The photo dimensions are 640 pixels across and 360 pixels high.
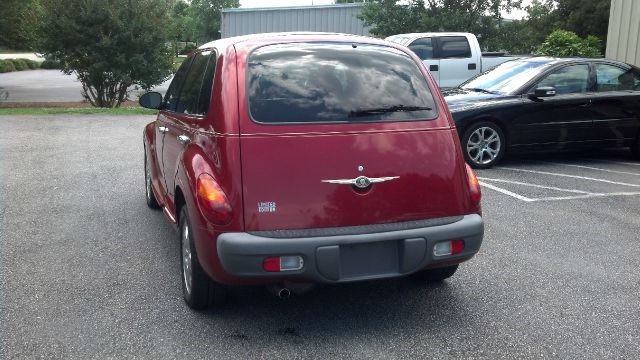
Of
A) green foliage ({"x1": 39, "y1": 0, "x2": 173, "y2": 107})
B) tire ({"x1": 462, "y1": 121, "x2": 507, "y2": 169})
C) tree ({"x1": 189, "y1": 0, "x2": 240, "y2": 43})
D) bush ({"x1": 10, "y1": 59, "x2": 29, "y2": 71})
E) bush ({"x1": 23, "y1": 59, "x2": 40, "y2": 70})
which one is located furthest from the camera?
tree ({"x1": 189, "y1": 0, "x2": 240, "y2": 43})

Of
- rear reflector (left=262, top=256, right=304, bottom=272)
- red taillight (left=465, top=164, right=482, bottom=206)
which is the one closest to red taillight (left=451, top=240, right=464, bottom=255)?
red taillight (left=465, top=164, right=482, bottom=206)

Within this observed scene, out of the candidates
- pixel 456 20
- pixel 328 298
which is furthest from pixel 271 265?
pixel 456 20

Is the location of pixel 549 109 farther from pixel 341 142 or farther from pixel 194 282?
pixel 194 282

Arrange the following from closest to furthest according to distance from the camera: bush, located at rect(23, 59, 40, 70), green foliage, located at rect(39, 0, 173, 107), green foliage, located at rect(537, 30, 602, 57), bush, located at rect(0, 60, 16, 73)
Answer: green foliage, located at rect(39, 0, 173, 107) < green foliage, located at rect(537, 30, 602, 57) < bush, located at rect(0, 60, 16, 73) < bush, located at rect(23, 59, 40, 70)

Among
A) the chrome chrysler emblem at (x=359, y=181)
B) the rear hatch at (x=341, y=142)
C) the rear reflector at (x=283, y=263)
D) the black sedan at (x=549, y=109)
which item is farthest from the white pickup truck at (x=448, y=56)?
the rear reflector at (x=283, y=263)

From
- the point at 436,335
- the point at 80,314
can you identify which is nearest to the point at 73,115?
the point at 80,314

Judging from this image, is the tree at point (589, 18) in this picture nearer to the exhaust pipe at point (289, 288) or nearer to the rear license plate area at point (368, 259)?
the rear license plate area at point (368, 259)

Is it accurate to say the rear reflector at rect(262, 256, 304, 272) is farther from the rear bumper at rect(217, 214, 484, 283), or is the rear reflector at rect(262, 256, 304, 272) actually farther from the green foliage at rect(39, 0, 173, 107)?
the green foliage at rect(39, 0, 173, 107)

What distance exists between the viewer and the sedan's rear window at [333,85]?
3801 millimetres

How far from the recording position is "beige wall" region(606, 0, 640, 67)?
13.9m

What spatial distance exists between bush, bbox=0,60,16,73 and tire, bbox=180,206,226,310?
140 ft

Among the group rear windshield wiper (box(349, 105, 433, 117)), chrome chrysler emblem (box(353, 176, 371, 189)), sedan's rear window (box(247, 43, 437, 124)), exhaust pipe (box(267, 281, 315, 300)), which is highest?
sedan's rear window (box(247, 43, 437, 124))

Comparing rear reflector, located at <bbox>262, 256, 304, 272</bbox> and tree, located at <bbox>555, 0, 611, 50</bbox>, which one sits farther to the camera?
tree, located at <bbox>555, 0, 611, 50</bbox>

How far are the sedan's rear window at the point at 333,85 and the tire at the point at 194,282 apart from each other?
0.88m
